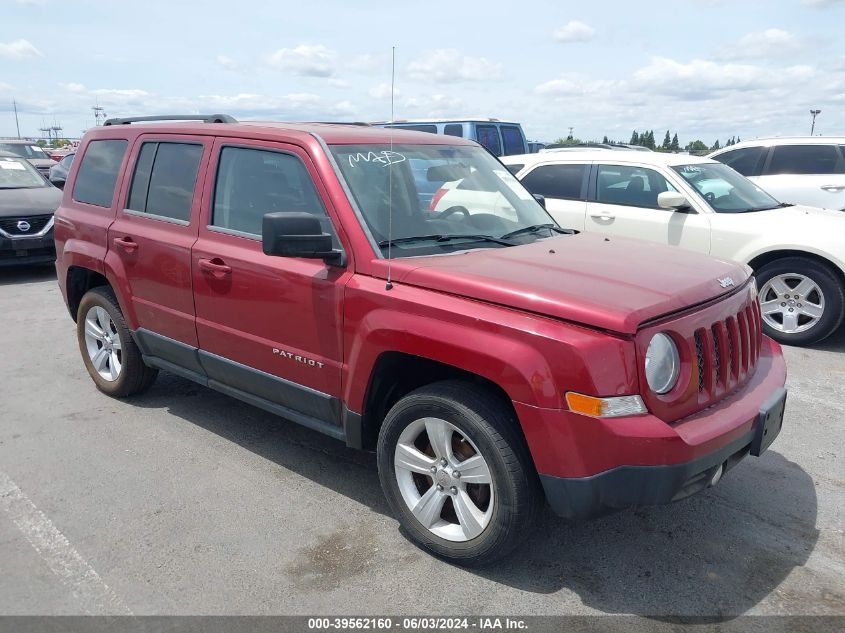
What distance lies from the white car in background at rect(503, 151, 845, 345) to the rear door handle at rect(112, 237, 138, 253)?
471cm

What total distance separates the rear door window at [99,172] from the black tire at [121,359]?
0.64 metres

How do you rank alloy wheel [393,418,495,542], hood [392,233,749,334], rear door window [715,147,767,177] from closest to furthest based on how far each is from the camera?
1. hood [392,233,749,334]
2. alloy wheel [393,418,495,542]
3. rear door window [715,147,767,177]

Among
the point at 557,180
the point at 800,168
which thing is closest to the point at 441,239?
the point at 557,180

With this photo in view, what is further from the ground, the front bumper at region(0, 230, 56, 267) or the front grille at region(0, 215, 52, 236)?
the front grille at region(0, 215, 52, 236)

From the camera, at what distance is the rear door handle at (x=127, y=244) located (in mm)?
4449

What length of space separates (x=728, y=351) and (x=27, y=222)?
31.1 feet

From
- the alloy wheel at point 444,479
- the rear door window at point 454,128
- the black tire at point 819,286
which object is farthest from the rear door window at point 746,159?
the alloy wheel at point 444,479

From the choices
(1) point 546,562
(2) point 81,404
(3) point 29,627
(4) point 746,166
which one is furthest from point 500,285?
(4) point 746,166

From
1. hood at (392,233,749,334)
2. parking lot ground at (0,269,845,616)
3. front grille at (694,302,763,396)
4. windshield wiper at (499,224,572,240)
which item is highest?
windshield wiper at (499,224,572,240)

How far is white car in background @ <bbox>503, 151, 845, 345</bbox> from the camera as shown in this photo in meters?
6.48

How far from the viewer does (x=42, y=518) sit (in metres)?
3.54

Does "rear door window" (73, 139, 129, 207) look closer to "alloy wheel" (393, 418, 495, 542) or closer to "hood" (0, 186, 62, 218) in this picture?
"alloy wheel" (393, 418, 495, 542)

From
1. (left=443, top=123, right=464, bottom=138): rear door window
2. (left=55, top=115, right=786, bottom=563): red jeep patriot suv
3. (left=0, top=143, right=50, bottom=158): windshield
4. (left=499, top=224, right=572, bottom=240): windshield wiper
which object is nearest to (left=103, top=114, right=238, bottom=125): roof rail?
(left=55, top=115, right=786, bottom=563): red jeep patriot suv

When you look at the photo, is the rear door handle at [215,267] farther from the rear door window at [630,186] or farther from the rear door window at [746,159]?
the rear door window at [746,159]
